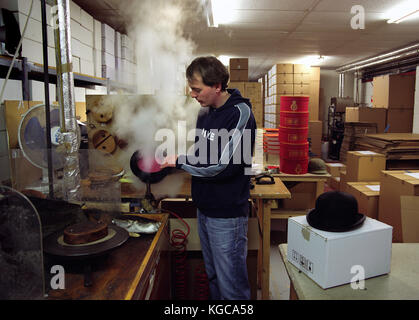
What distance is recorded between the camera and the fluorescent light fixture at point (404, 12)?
12.8 ft

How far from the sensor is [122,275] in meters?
1.19

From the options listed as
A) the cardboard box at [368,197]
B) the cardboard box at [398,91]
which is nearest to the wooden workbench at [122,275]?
the cardboard box at [368,197]

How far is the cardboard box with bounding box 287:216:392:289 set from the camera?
3.80 ft

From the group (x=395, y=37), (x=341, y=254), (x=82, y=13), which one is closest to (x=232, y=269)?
(x=341, y=254)

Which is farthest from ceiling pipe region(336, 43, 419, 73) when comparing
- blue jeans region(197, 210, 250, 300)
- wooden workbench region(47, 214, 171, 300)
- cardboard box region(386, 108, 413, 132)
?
wooden workbench region(47, 214, 171, 300)

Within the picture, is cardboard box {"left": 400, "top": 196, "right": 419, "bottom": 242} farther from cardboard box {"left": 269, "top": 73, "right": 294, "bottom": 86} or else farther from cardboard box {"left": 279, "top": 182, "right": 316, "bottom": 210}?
cardboard box {"left": 269, "top": 73, "right": 294, "bottom": 86}

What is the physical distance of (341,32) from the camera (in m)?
5.35

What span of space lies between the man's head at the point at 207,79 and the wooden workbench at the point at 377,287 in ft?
3.17

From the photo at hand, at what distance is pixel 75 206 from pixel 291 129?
7.76ft

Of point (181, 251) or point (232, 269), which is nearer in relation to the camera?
point (232, 269)

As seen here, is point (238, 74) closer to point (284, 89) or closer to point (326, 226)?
point (284, 89)

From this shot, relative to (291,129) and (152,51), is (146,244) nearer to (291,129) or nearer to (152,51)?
(291,129)

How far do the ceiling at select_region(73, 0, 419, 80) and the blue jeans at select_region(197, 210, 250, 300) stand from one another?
2634 millimetres

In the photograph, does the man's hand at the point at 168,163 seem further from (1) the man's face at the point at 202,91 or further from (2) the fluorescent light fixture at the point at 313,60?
(2) the fluorescent light fixture at the point at 313,60
